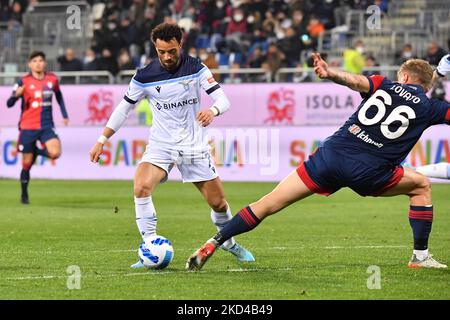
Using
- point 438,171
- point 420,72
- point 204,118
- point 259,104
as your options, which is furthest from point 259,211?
point 259,104

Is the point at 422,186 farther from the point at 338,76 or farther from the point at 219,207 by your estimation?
the point at 219,207

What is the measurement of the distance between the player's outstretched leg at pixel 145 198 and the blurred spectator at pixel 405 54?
52.6 feet

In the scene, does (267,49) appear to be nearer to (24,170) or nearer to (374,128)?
(24,170)

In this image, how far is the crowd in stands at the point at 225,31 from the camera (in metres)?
27.5

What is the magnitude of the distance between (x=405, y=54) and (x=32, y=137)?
1040 cm

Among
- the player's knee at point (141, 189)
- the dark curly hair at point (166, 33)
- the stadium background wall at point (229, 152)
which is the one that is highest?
the dark curly hair at point (166, 33)

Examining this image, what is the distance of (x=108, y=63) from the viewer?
28.3 metres

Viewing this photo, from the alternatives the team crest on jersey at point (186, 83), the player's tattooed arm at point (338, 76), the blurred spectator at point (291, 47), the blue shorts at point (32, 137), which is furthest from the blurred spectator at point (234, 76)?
the player's tattooed arm at point (338, 76)

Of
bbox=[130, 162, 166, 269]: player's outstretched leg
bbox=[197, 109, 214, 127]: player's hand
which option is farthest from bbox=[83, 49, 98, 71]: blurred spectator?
bbox=[197, 109, 214, 127]: player's hand

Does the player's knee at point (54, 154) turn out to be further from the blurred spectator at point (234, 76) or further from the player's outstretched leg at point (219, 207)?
the player's outstretched leg at point (219, 207)

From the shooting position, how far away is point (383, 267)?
33.4 feet

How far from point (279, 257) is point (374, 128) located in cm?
234

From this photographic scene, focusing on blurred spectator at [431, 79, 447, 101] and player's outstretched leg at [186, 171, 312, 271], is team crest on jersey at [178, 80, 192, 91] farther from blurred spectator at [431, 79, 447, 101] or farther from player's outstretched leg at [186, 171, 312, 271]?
blurred spectator at [431, 79, 447, 101]

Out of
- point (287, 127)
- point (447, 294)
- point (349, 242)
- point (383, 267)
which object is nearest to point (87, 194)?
point (287, 127)
